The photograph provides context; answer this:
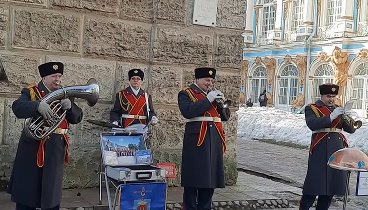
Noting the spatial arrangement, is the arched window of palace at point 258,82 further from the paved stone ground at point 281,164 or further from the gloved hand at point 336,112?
the gloved hand at point 336,112

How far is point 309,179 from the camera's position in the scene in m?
6.66

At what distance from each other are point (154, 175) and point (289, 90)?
2959cm

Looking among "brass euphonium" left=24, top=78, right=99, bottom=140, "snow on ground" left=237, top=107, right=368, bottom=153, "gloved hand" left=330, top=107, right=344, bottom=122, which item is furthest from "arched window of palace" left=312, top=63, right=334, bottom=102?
"brass euphonium" left=24, top=78, right=99, bottom=140

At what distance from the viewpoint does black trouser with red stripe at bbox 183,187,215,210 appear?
6452 millimetres

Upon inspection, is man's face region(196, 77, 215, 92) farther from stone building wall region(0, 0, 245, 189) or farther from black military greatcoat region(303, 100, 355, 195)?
stone building wall region(0, 0, 245, 189)

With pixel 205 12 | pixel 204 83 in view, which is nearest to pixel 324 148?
pixel 204 83

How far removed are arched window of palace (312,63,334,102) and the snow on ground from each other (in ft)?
22.6

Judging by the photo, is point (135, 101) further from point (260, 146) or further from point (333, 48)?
point (333, 48)

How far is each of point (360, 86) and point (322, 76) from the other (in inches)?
116

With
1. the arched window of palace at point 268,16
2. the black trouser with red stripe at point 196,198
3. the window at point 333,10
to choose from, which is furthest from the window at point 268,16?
the black trouser with red stripe at point 196,198

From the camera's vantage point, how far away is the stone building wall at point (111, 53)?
7.13 m

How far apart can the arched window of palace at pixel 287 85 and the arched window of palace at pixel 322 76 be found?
180cm

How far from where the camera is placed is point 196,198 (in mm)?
6551

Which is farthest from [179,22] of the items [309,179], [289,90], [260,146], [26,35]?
[289,90]
